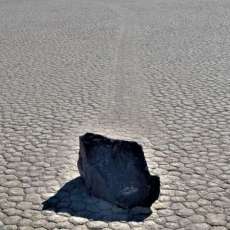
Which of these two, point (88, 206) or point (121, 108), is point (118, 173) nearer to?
point (88, 206)

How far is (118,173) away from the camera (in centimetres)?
433

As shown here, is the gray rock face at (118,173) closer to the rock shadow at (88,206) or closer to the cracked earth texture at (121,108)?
the rock shadow at (88,206)

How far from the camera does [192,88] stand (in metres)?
7.68

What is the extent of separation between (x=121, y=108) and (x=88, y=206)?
9.19ft

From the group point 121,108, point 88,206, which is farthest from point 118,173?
point 121,108

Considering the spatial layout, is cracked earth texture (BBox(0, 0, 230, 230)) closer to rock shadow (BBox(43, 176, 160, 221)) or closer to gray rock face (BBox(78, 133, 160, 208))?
rock shadow (BBox(43, 176, 160, 221))

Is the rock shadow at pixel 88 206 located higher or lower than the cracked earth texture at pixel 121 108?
lower

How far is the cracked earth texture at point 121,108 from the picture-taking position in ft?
13.9

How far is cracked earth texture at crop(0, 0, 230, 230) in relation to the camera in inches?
167

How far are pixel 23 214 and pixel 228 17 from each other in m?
11.7

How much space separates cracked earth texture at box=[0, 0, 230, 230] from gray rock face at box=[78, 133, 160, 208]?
0.16 metres

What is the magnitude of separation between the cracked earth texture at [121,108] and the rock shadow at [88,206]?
0.06 metres

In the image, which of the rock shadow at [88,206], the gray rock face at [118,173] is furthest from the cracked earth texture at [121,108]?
the gray rock face at [118,173]

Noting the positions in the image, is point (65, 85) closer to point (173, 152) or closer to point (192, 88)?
point (192, 88)
